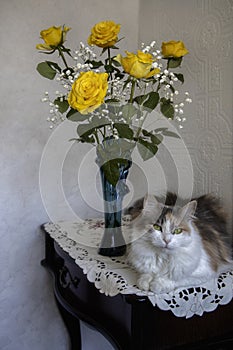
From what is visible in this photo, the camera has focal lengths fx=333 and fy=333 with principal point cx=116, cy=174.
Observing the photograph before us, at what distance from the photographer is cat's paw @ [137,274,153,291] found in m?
0.69

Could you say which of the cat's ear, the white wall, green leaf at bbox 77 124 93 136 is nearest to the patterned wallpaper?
the white wall

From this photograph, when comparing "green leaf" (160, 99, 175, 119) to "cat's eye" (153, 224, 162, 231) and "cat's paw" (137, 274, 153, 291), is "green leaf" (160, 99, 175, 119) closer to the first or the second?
"cat's eye" (153, 224, 162, 231)

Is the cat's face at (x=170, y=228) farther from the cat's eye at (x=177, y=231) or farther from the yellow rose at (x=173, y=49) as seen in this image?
the yellow rose at (x=173, y=49)

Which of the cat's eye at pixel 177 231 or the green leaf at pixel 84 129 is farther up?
the green leaf at pixel 84 129

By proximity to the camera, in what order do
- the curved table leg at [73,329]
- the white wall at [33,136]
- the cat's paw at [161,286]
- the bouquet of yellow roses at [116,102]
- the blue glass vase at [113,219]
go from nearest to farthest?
the cat's paw at [161,286], the bouquet of yellow roses at [116,102], the blue glass vase at [113,219], the white wall at [33,136], the curved table leg at [73,329]

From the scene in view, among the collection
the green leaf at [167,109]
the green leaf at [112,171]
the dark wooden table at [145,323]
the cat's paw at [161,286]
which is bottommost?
the dark wooden table at [145,323]

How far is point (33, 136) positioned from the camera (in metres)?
1.29

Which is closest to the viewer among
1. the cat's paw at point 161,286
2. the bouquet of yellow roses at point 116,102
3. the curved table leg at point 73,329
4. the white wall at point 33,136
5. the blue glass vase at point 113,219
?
the cat's paw at point 161,286

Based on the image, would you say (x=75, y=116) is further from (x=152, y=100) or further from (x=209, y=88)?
(x=209, y=88)

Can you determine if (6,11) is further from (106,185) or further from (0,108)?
(106,185)

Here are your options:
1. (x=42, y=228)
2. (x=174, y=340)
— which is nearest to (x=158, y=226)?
(x=174, y=340)

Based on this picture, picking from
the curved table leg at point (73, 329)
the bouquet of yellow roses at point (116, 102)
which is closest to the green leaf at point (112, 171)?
the bouquet of yellow roses at point (116, 102)

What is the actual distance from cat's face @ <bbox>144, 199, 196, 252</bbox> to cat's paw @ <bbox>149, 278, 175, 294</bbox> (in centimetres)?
7

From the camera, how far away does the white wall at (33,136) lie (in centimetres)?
114
